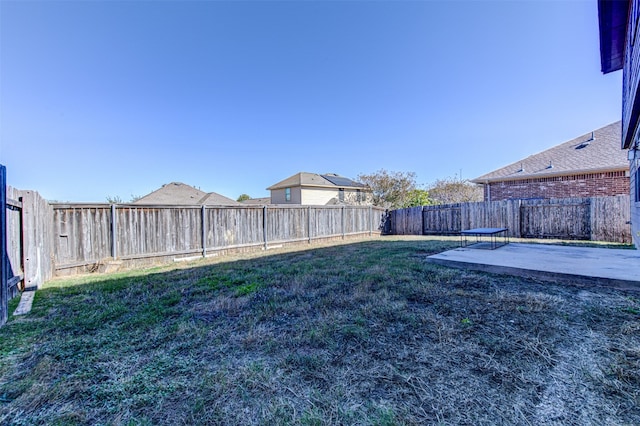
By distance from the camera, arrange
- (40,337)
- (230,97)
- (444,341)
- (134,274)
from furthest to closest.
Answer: (230,97) < (134,274) < (40,337) < (444,341)

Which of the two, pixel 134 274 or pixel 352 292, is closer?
pixel 352 292

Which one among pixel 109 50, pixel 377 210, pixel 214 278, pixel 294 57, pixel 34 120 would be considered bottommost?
pixel 214 278

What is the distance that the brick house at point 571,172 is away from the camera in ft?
35.9

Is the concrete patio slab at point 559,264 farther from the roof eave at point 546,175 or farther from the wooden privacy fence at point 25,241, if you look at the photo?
the roof eave at point 546,175

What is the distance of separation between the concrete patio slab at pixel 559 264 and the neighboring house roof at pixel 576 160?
8379 mm

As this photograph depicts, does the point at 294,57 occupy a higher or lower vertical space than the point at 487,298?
higher

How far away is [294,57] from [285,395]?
40.4 ft

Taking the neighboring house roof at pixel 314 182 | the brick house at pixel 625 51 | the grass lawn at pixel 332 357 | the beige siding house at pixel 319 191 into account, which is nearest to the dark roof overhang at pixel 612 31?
the brick house at pixel 625 51

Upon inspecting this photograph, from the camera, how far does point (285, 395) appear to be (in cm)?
165

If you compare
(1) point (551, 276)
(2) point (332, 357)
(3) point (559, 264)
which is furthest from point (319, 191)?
(2) point (332, 357)

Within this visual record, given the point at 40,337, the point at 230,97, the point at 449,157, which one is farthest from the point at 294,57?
the point at 449,157

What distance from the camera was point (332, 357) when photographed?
81.8 inches

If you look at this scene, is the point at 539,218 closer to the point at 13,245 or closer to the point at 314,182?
the point at 13,245

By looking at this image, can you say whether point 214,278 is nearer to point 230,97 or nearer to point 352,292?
point 352,292
